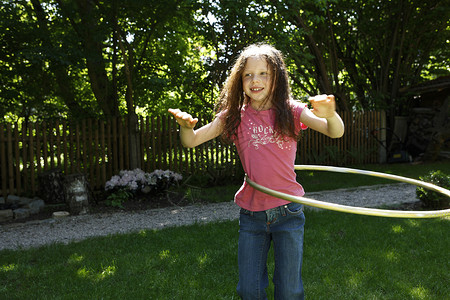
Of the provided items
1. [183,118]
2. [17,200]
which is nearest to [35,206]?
[17,200]

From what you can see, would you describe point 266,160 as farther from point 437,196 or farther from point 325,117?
point 437,196

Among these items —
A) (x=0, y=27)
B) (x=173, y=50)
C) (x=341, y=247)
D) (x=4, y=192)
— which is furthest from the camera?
(x=173, y=50)

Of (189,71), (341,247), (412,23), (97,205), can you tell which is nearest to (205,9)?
(189,71)

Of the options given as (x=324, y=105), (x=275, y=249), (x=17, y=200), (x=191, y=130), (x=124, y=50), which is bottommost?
(x=17, y=200)

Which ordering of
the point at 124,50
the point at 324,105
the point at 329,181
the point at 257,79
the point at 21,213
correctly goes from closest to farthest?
the point at 324,105
the point at 257,79
the point at 21,213
the point at 124,50
the point at 329,181

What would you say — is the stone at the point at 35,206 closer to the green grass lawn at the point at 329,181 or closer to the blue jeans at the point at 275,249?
the green grass lawn at the point at 329,181

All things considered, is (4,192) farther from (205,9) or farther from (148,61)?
(205,9)

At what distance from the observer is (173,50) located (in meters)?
9.41

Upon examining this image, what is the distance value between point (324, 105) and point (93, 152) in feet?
22.9

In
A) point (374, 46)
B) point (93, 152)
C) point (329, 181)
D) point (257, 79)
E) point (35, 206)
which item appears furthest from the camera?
point (374, 46)

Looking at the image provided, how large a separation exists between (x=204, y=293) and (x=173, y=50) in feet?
23.0

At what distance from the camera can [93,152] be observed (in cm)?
834

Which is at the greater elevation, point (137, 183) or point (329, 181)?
point (137, 183)

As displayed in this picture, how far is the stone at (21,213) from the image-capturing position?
21.4ft
